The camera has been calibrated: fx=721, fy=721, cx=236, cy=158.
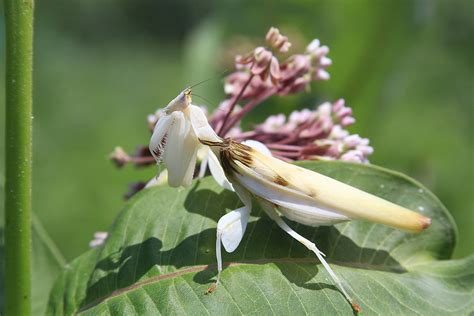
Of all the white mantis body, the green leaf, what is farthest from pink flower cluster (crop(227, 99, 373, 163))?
the green leaf

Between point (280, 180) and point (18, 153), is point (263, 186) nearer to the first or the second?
point (280, 180)

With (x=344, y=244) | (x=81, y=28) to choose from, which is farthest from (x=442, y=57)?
(x=344, y=244)

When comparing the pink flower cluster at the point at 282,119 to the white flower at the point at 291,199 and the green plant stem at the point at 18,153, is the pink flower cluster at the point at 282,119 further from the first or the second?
the green plant stem at the point at 18,153

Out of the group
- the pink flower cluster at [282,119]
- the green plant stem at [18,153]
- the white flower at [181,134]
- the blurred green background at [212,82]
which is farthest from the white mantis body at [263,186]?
the blurred green background at [212,82]

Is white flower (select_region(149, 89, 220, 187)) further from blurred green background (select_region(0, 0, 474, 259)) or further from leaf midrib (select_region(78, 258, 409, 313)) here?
blurred green background (select_region(0, 0, 474, 259))

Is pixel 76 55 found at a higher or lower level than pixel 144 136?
higher

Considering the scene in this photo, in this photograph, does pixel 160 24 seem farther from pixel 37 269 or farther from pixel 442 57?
pixel 37 269
